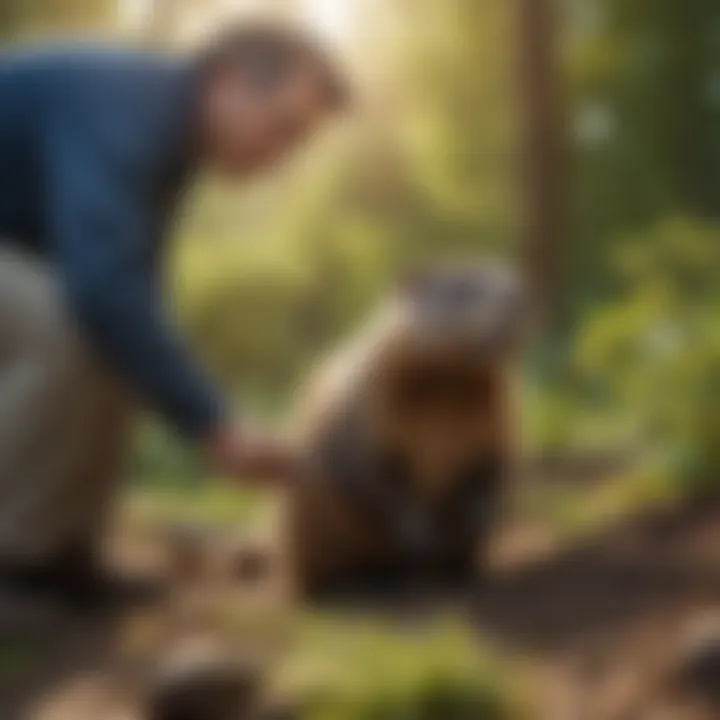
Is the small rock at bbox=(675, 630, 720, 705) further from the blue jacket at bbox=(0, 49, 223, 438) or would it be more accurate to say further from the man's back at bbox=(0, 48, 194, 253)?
the man's back at bbox=(0, 48, 194, 253)

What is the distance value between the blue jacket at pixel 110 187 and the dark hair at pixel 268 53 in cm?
3

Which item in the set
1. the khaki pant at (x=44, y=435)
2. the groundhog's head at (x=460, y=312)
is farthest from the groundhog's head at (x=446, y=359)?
the khaki pant at (x=44, y=435)

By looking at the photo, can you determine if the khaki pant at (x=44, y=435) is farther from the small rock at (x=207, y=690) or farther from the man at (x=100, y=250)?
the small rock at (x=207, y=690)

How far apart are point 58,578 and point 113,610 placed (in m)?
0.06

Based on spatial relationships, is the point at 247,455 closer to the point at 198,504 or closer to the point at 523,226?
the point at 198,504

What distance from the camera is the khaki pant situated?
1414mm

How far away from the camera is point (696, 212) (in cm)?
146

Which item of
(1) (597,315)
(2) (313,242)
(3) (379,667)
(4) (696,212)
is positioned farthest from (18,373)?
(4) (696,212)

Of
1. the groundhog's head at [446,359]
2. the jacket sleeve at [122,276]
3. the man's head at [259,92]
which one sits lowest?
the groundhog's head at [446,359]

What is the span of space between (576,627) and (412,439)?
0.71 ft

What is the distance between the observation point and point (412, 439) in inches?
57.5

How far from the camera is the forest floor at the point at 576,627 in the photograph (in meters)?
1.35

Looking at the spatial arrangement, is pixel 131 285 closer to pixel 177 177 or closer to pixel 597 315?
pixel 177 177

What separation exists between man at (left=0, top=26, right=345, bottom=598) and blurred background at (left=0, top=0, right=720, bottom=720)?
0.03 metres
